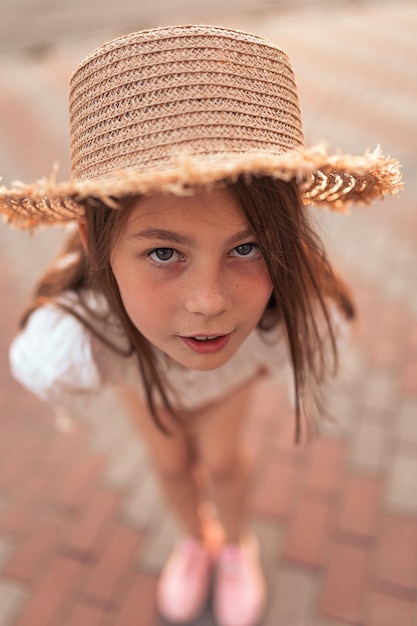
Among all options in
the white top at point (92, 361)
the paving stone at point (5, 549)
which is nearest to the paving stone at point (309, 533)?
the white top at point (92, 361)

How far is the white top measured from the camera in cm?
125

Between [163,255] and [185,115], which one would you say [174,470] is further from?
[185,115]

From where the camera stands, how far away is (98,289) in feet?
3.93

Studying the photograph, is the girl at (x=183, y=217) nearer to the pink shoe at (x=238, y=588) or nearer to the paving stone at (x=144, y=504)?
the pink shoe at (x=238, y=588)

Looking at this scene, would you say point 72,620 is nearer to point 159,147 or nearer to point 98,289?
point 98,289

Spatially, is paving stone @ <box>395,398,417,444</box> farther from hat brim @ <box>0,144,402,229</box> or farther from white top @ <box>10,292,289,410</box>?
hat brim @ <box>0,144,402,229</box>

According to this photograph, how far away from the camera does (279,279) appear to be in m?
1.04

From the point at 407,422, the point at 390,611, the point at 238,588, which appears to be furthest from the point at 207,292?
the point at 407,422

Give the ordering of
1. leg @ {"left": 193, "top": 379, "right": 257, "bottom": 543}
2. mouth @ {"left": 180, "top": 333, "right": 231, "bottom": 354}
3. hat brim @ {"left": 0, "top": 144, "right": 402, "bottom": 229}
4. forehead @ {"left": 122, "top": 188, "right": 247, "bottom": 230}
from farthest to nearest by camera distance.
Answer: leg @ {"left": 193, "top": 379, "right": 257, "bottom": 543} < mouth @ {"left": 180, "top": 333, "right": 231, "bottom": 354} < forehead @ {"left": 122, "top": 188, "right": 247, "bottom": 230} < hat brim @ {"left": 0, "top": 144, "right": 402, "bottom": 229}

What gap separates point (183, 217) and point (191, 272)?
94mm

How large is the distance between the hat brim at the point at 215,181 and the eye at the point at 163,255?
0.35 feet

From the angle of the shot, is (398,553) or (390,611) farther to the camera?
(398,553)

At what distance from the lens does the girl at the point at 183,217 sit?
2.80 ft

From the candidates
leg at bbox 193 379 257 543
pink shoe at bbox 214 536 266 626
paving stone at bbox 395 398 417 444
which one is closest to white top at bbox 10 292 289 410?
leg at bbox 193 379 257 543
